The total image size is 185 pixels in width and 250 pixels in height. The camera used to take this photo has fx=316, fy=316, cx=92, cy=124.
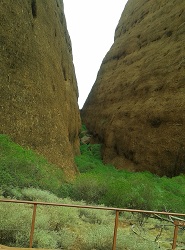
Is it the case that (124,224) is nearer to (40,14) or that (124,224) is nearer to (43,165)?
(43,165)

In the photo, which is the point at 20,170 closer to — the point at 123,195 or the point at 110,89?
the point at 123,195

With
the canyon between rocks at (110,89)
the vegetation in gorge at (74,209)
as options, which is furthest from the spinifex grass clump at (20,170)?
the canyon between rocks at (110,89)

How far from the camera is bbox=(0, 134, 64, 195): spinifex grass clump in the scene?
882 centimetres

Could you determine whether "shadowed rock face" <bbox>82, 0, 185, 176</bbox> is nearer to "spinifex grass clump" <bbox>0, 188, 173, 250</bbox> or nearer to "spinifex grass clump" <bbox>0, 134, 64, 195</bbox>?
"spinifex grass clump" <bbox>0, 134, 64, 195</bbox>

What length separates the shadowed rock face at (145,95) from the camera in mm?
18531

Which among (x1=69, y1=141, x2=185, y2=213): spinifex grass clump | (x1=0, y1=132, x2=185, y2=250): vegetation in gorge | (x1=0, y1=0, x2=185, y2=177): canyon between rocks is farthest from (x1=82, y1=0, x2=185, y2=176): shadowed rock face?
(x1=69, y1=141, x2=185, y2=213): spinifex grass clump

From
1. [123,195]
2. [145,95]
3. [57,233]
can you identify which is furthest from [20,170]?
[145,95]

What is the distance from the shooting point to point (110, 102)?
1087 inches

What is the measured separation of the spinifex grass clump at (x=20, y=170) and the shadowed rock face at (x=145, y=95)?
9.46m

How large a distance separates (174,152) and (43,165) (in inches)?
365

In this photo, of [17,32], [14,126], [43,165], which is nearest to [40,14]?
[17,32]

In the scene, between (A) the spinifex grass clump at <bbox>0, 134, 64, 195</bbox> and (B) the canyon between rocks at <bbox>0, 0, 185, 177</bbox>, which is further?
(B) the canyon between rocks at <bbox>0, 0, 185, 177</bbox>

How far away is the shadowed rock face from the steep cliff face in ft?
20.9

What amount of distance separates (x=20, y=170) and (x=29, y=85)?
4.35 meters
